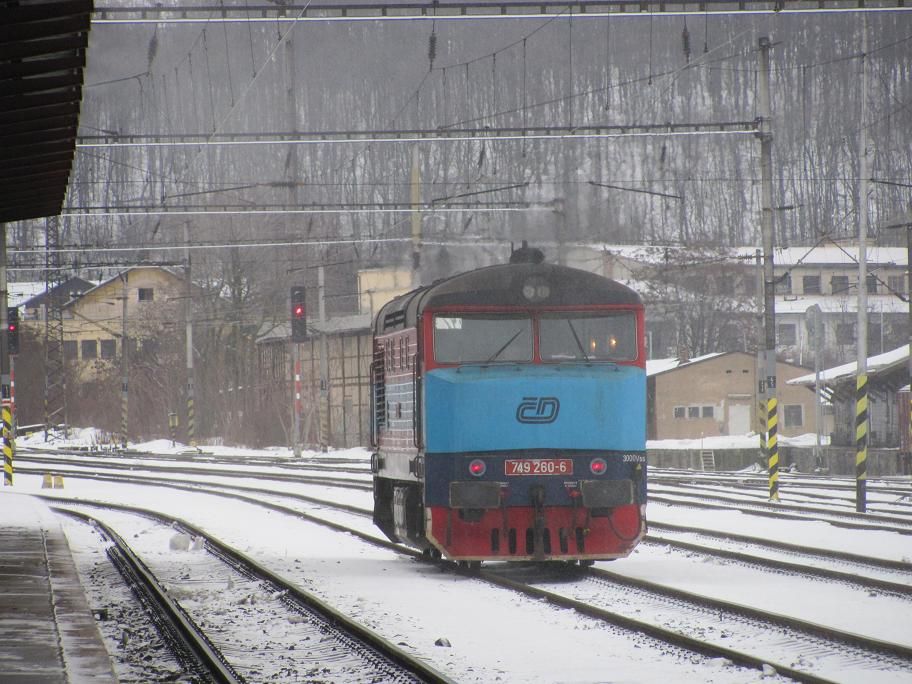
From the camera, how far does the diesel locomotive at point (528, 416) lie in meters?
14.1

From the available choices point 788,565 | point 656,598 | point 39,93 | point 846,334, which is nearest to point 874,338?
point 846,334

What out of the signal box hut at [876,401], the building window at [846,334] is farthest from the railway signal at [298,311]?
the building window at [846,334]

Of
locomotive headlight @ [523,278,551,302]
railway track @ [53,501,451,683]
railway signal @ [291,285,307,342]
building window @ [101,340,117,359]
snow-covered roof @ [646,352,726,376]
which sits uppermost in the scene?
building window @ [101,340,117,359]

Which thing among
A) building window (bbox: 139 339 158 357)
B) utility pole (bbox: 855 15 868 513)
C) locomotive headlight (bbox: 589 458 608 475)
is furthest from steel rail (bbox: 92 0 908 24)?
building window (bbox: 139 339 158 357)

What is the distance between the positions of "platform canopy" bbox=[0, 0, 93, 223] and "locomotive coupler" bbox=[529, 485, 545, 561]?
5.84 meters

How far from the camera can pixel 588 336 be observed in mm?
14672

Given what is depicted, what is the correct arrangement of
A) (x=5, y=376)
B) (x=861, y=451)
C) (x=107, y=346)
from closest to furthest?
(x=861, y=451)
(x=5, y=376)
(x=107, y=346)

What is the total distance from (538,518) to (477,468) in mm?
797

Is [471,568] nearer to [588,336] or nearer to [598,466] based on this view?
[598,466]

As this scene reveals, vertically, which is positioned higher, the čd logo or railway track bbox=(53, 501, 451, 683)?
the čd logo

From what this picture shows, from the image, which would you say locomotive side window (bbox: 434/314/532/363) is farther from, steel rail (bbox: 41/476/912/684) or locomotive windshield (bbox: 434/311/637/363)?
steel rail (bbox: 41/476/912/684)

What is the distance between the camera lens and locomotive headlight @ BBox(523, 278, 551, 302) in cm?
1455

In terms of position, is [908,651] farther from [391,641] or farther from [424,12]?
[424,12]

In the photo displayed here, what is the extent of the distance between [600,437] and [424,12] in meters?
10.6
